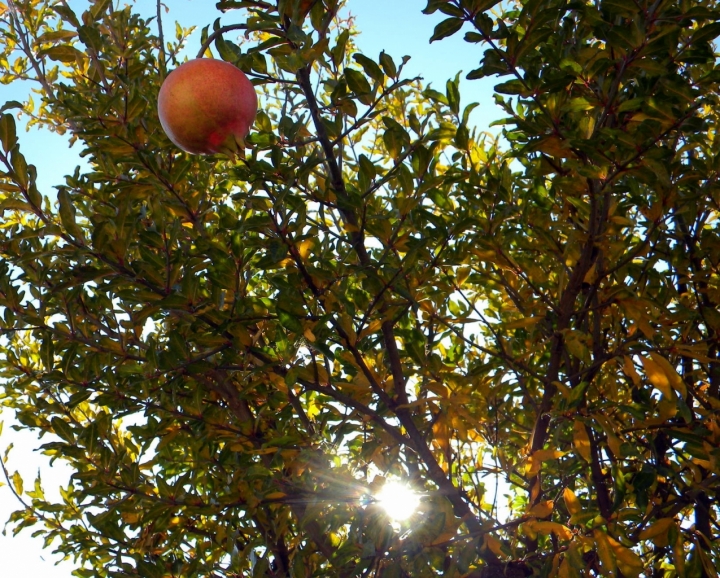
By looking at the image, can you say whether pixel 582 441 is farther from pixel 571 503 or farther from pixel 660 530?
pixel 660 530

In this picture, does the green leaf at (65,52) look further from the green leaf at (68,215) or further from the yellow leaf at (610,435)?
the yellow leaf at (610,435)

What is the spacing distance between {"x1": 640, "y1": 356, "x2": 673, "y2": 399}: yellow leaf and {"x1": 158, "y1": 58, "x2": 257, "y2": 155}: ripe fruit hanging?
1.19 m

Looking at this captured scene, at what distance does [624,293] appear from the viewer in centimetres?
189

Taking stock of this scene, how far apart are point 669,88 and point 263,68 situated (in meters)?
1.07

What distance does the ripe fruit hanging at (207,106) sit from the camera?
174 cm

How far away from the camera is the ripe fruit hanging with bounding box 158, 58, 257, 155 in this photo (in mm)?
1743

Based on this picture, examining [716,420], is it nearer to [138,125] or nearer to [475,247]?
[475,247]

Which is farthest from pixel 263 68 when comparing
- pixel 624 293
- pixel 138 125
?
pixel 624 293

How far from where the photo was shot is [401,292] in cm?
180

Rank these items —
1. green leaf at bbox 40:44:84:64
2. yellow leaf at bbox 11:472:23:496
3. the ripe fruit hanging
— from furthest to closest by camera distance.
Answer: yellow leaf at bbox 11:472:23:496, green leaf at bbox 40:44:84:64, the ripe fruit hanging

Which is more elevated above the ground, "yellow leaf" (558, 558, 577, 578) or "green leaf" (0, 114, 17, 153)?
"green leaf" (0, 114, 17, 153)

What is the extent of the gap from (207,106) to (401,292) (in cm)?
69

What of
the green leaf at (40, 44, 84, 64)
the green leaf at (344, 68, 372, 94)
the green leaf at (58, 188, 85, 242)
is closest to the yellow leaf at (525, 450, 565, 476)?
the green leaf at (344, 68, 372, 94)

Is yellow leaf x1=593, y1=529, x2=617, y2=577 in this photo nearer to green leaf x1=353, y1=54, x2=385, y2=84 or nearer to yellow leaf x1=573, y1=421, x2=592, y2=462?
yellow leaf x1=573, y1=421, x2=592, y2=462
